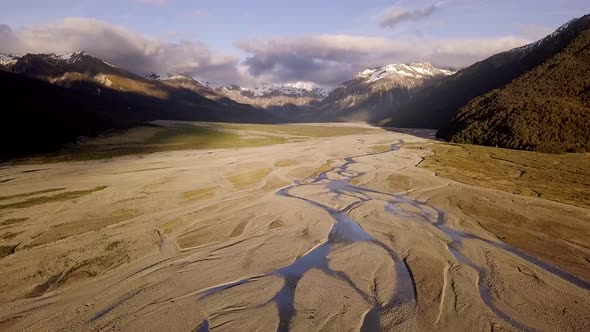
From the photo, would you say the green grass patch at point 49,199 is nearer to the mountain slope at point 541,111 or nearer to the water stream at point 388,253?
the water stream at point 388,253

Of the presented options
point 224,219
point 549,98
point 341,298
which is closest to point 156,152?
point 224,219

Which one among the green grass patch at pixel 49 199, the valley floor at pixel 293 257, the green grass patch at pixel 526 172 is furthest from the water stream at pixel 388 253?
the green grass patch at pixel 49 199

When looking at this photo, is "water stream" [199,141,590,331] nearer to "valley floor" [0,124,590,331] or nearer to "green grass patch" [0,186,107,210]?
"valley floor" [0,124,590,331]

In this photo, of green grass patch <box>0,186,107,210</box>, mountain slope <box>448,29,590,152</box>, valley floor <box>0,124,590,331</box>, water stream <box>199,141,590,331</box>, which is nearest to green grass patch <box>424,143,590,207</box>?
valley floor <box>0,124,590,331</box>

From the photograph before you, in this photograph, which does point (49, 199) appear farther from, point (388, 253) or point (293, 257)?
point (388, 253)

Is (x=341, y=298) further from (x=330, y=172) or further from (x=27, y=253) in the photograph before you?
(x=330, y=172)

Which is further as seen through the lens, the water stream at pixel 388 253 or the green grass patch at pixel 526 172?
the green grass patch at pixel 526 172
